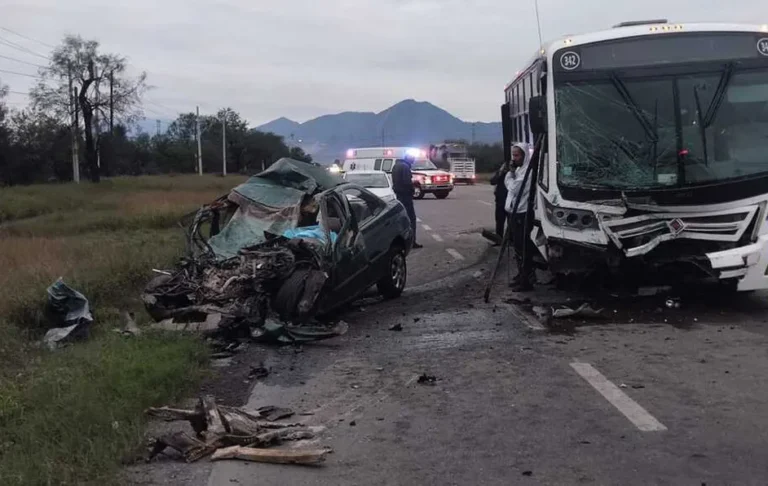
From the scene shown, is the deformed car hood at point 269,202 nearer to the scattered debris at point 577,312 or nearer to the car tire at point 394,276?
the car tire at point 394,276

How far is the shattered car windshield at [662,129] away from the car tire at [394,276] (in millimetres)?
2945

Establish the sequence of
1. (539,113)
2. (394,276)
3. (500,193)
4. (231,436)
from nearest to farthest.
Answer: (231,436) < (539,113) < (394,276) < (500,193)

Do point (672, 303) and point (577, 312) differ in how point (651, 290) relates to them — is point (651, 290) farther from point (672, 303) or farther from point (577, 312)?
point (577, 312)

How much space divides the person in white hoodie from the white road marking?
4056 mm

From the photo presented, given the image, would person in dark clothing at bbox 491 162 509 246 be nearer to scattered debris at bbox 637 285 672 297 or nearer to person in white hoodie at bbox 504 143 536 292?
person in white hoodie at bbox 504 143 536 292

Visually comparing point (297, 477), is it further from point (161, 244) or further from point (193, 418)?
point (161, 244)

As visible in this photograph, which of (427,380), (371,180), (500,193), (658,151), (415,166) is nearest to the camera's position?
(427,380)

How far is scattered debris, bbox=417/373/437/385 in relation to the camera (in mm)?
7138

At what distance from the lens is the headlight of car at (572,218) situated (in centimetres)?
944

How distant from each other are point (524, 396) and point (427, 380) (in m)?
0.96

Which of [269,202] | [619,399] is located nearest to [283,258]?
[269,202]

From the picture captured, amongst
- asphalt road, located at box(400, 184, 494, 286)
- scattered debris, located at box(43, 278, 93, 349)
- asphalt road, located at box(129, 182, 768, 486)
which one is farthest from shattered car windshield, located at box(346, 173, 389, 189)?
scattered debris, located at box(43, 278, 93, 349)

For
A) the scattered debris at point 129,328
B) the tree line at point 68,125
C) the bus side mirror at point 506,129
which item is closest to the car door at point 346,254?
the scattered debris at point 129,328

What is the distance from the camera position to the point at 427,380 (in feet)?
23.7
